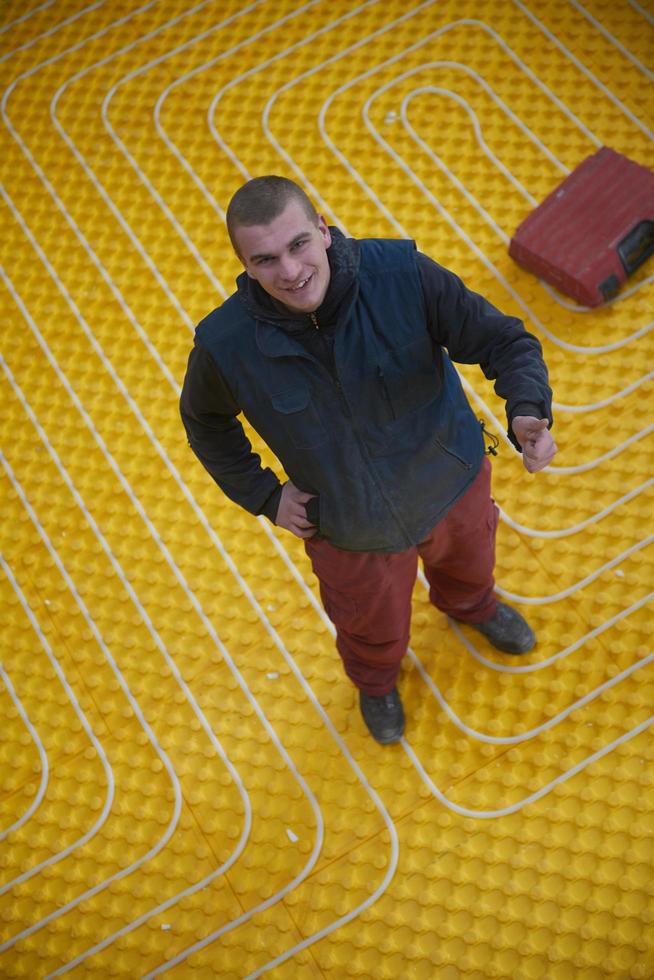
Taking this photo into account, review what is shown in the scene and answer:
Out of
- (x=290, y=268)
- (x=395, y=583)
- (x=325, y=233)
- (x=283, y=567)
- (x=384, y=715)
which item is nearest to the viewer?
(x=290, y=268)

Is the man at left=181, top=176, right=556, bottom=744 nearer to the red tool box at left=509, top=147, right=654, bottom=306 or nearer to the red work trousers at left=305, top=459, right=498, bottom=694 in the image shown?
the red work trousers at left=305, top=459, right=498, bottom=694

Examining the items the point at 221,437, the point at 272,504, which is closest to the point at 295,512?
the point at 272,504

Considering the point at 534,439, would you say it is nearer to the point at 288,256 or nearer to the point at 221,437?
the point at 288,256

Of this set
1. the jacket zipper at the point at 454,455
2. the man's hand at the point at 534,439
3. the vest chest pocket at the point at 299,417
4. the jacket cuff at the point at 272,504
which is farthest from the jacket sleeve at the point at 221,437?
the man's hand at the point at 534,439

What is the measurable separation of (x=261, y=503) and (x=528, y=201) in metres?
1.47

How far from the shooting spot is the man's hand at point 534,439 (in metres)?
1.54

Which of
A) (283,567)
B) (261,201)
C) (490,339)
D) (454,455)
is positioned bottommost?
(283,567)

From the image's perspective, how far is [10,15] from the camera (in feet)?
11.5

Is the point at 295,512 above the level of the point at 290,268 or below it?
below

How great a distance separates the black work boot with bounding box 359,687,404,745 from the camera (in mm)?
2289

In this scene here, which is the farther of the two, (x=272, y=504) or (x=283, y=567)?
(x=283, y=567)

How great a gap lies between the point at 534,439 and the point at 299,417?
1.22 ft

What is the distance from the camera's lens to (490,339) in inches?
63.9

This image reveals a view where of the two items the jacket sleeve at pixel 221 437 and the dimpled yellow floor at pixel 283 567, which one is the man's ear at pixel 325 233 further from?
the dimpled yellow floor at pixel 283 567
